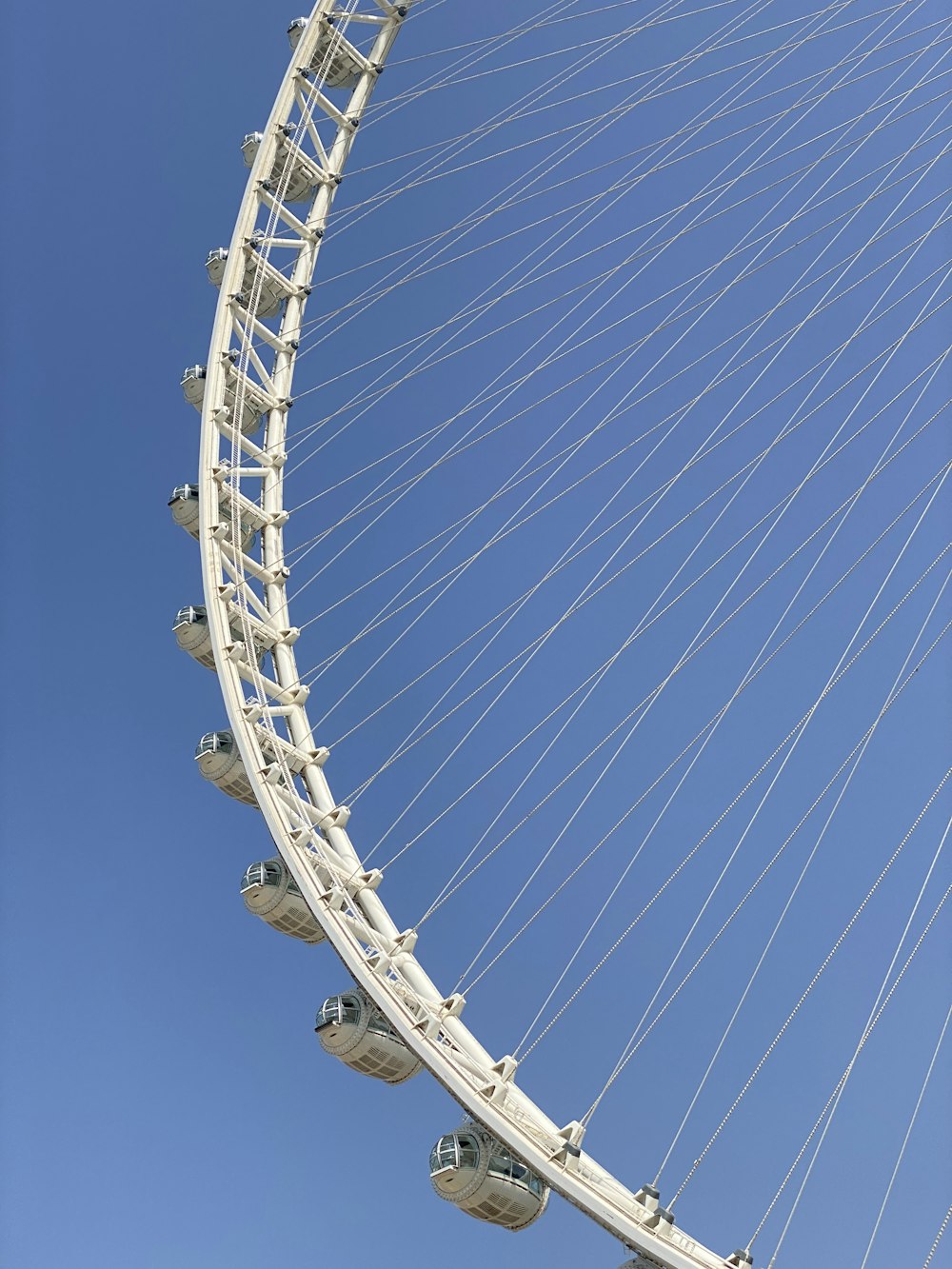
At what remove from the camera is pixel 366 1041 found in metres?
13.6

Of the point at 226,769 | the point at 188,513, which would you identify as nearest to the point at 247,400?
the point at 188,513

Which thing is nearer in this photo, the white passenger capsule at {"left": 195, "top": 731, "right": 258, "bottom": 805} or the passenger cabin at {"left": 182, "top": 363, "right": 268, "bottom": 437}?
the white passenger capsule at {"left": 195, "top": 731, "right": 258, "bottom": 805}

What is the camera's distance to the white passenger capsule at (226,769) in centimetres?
1659

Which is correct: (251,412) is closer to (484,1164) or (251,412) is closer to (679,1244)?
(484,1164)

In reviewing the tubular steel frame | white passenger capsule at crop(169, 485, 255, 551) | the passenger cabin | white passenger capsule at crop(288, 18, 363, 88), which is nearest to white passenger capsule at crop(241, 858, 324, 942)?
the tubular steel frame

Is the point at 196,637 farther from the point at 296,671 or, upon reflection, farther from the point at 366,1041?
the point at 366,1041

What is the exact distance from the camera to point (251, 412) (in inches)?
786

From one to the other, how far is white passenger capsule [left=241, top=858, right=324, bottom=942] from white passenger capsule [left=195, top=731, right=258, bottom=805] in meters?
1.32

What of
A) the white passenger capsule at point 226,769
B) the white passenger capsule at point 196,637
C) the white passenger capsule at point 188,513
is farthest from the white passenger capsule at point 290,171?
the white passenger capsule at point 226,769

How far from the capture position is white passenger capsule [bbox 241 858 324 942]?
15305 millimetres

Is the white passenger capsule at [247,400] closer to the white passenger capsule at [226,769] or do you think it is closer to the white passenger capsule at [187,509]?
the white passenger capsule at [187,509]

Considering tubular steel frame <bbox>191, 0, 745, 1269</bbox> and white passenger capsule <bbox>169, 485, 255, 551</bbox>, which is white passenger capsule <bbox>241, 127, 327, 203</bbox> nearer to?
tubular steel frame <bbox>191, 0, 745, 1269</bbox>

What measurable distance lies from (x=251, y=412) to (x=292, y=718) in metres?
5.75

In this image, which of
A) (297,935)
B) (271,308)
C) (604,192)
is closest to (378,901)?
(297,935)
